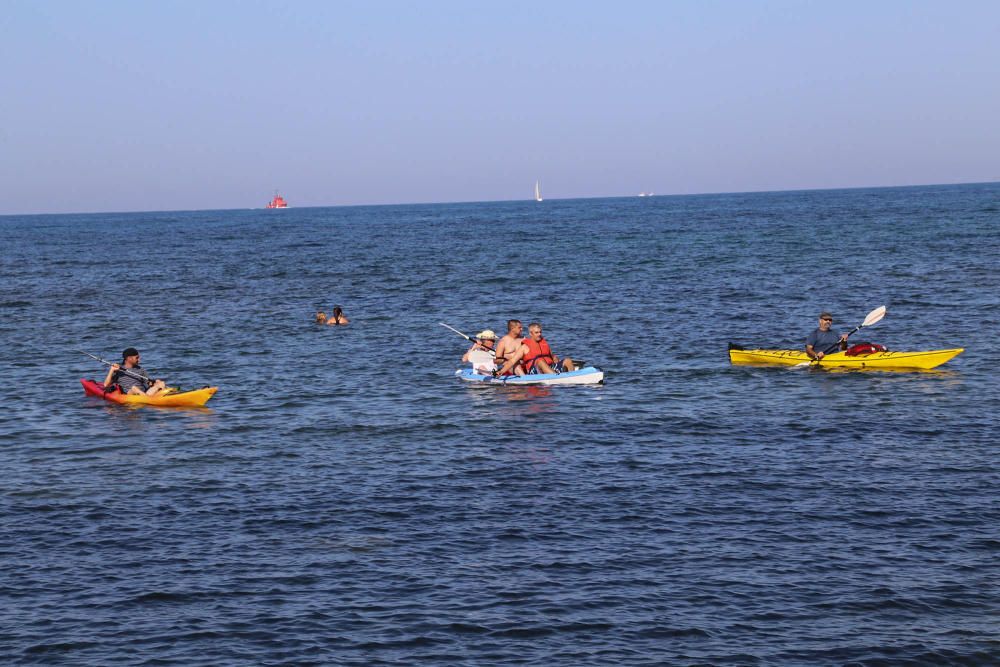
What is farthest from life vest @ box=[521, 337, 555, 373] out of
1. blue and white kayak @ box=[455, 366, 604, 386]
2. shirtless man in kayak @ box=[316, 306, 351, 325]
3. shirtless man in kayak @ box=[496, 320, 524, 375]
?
shirtless man in kayak @ box=[316, 306, 351, 325]

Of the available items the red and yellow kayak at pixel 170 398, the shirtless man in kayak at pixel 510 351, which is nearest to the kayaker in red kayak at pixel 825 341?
the shirtless man in kayak at pixel 510 351

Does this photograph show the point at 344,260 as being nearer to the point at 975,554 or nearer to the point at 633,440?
the point at 633,440

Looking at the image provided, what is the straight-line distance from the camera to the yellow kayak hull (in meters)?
27.6

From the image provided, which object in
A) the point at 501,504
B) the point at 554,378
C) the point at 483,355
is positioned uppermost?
the point at 483,355

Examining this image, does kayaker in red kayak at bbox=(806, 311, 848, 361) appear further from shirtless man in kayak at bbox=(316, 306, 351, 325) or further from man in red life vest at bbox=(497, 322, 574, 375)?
shirtless man in kayak at bbox=(316, 306, 351, 325)

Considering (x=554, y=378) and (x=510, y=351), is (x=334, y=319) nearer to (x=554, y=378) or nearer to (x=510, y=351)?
(x=510, y=351)

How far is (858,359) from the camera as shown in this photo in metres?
28.1

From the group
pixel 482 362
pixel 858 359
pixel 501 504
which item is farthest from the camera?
pixel 482 362

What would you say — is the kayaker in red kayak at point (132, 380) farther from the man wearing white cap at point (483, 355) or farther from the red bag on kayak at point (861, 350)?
the red bag on kayak at point (861, 350)

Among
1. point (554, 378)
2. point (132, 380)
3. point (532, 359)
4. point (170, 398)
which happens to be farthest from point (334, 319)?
point (170, 398)

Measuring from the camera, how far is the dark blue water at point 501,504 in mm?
12250

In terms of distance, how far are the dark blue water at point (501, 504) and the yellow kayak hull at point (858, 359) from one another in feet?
1.32

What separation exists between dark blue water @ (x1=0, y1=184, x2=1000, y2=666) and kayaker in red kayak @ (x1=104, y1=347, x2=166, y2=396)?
3.13 feet

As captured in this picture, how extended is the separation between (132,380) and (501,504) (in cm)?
1215
